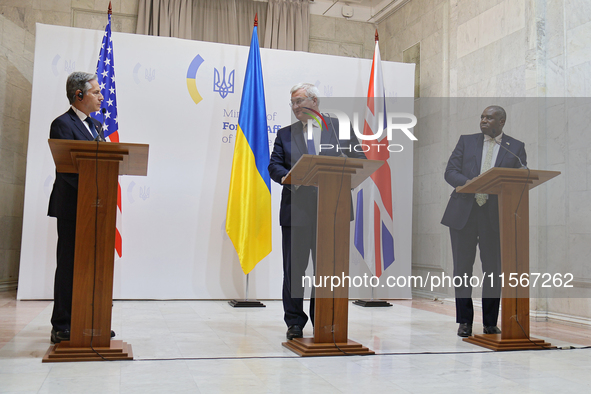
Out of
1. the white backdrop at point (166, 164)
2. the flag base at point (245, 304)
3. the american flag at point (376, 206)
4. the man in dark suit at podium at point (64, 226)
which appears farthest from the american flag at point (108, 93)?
the american flag at point (376, 206)

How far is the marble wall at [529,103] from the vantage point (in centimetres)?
435

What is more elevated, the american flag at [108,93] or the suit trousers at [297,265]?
the american flag at [108,93]

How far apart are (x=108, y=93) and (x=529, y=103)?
3.81 metres

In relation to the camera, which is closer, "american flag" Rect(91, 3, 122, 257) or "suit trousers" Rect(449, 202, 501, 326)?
"suit trousers" Rect(449, 202, 501, 326)

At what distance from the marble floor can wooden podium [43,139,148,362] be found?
0.47 feet

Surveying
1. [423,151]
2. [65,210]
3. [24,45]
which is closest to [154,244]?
[65,210]

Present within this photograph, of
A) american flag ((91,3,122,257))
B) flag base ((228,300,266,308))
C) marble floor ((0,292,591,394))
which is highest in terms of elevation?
american flag ((91,3,122,257))

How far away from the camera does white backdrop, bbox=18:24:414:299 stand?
16.5ft

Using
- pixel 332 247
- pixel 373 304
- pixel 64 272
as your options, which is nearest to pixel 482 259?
pixel 332 247

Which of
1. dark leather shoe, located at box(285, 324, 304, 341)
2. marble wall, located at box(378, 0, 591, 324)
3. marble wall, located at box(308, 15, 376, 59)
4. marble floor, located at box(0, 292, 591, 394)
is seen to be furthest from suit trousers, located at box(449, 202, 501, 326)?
marble wall, located at box(308, 15, 376, 59)

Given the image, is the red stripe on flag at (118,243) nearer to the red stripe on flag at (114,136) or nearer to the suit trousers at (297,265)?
the red stripe on flag at (114,136)

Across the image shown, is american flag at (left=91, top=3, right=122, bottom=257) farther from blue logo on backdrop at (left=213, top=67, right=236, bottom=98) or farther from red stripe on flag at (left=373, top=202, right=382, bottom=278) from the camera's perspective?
red stripe on flag at (left=373, top=202, right=382, bottom=278)

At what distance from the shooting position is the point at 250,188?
5094 millimetres

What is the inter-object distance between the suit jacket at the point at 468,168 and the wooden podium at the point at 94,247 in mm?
1954
